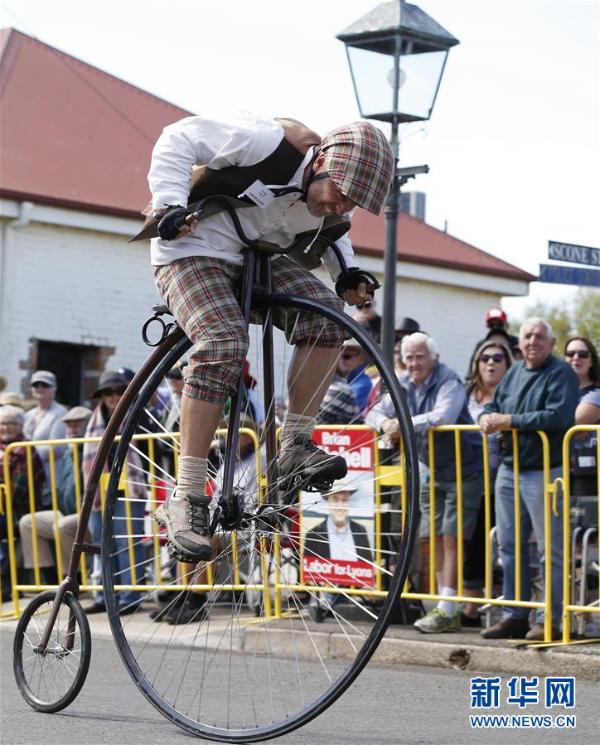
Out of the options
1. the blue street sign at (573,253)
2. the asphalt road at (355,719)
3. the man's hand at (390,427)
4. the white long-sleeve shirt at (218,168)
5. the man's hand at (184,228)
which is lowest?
the asphalt road at (355,719)

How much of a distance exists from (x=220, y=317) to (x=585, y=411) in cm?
408

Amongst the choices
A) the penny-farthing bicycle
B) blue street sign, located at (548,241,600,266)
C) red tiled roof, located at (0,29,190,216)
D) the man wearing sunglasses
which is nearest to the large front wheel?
the penny-farthing bicycle

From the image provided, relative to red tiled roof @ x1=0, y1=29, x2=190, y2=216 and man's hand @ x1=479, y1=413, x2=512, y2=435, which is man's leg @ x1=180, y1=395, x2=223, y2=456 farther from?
red tiled roof @ x1=0, y1=29, x2=190, y2=216

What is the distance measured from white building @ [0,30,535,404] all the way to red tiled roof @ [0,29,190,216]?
0.07ft

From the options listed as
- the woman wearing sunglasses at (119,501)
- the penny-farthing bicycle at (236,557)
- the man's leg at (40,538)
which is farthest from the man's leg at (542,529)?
the man's leg at (40,538)

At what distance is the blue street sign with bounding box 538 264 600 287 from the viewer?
28.3 ft

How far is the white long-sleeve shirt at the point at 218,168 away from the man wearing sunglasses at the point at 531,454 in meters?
2.90

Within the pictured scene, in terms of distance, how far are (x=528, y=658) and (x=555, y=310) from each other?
4031 centimetres

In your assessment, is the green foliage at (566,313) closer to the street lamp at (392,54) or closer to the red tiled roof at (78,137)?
the red tiled roof at (78,137)

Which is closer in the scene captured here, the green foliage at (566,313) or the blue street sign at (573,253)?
the blue street sign at (573,253)

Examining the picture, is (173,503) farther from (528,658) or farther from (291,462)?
(528,658)

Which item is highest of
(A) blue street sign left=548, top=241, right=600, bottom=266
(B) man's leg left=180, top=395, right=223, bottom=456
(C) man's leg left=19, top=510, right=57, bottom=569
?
(A) blue street sign left=548, top=241, right=600, bottom=266

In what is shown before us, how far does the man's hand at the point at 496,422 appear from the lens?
25.0 ft

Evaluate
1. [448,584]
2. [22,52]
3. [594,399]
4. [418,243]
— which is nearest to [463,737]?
[448,584]
